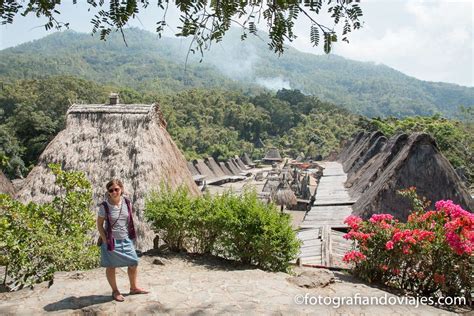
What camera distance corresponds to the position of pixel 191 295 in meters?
4.62

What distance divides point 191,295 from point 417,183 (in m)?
7.12

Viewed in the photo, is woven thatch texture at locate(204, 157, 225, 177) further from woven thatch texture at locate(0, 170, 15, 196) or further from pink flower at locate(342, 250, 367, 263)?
pink flower at locate(342, 250, 367, 263)

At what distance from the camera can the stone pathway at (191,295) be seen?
166 inches

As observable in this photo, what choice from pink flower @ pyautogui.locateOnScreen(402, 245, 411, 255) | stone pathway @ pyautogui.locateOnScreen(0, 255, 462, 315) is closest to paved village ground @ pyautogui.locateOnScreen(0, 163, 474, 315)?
stone pathway @ pyautogui.locateOnScreen(0, 255, 462, 315)

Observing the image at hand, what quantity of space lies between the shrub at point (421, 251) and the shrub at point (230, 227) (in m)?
1.00

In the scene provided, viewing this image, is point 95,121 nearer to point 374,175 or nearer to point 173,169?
point 173,169

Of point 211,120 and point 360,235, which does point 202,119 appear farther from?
point 360,235

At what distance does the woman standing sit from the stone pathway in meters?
0.36

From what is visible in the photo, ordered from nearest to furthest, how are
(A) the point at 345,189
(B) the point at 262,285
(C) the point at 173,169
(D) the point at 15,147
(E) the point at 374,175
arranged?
1. (B) the point at 262,285
2. (C) the point at 173,169
3. (E) the point at 374,175
4. (A) the point at 345,189
5. (D) the point at 15,147

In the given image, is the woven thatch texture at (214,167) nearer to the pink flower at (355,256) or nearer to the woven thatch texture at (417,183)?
the woven thatch texture at (417,183)

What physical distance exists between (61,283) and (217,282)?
1.94 meters

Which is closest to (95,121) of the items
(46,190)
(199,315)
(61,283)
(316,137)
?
(46,190)

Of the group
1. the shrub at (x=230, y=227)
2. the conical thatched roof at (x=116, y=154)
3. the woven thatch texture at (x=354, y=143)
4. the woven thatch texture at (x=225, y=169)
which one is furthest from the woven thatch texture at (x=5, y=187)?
the woven thatch texture at (x=225, y=169)

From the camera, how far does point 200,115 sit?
65.4 m
